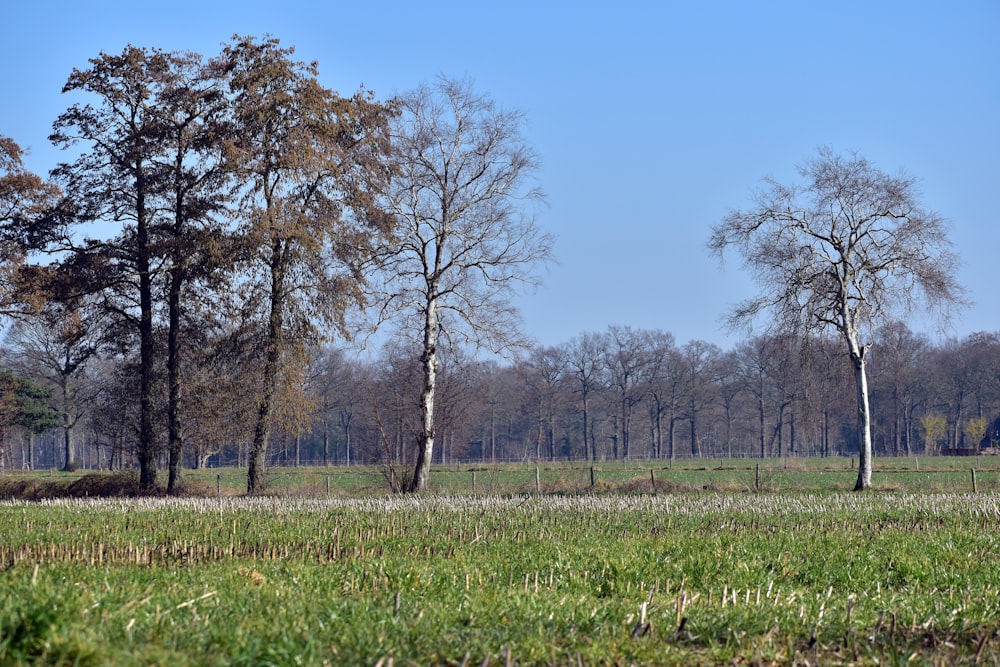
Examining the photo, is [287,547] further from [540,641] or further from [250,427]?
[250,427]

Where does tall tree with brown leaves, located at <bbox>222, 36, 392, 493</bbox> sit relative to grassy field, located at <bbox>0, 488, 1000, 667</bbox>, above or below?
above

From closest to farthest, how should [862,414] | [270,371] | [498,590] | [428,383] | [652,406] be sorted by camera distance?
[498,590] → [270,371] → [862,414] → [428,383] → [652,406]

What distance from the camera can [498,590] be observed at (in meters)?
9.23

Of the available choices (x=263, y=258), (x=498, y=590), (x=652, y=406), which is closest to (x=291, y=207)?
(x=263, y=258)

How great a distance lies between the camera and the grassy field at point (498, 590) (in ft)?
21.3

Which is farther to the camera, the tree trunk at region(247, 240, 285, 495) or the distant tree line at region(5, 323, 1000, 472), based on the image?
the distant tree line at region(5, 323, 1000, 472)

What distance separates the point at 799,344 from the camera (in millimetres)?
33125

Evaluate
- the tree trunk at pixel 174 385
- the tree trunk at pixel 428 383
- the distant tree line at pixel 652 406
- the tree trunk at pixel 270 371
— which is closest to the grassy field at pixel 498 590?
the tree trunk at pixel 270 371

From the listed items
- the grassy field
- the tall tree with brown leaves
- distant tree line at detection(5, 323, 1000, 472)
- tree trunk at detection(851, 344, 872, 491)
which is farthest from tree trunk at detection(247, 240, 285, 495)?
distant tree line at detection(5, 323, 1000, 472)

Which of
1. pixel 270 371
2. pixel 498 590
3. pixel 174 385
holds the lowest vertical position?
pixel 498 590

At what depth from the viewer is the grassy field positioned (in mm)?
6504

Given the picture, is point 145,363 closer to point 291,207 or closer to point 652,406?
point 291,207

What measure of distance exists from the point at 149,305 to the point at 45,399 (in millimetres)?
37696

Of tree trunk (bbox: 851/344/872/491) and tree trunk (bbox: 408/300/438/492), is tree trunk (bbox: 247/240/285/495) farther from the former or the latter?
tree trunk (bbox: 851/344/872/491)
